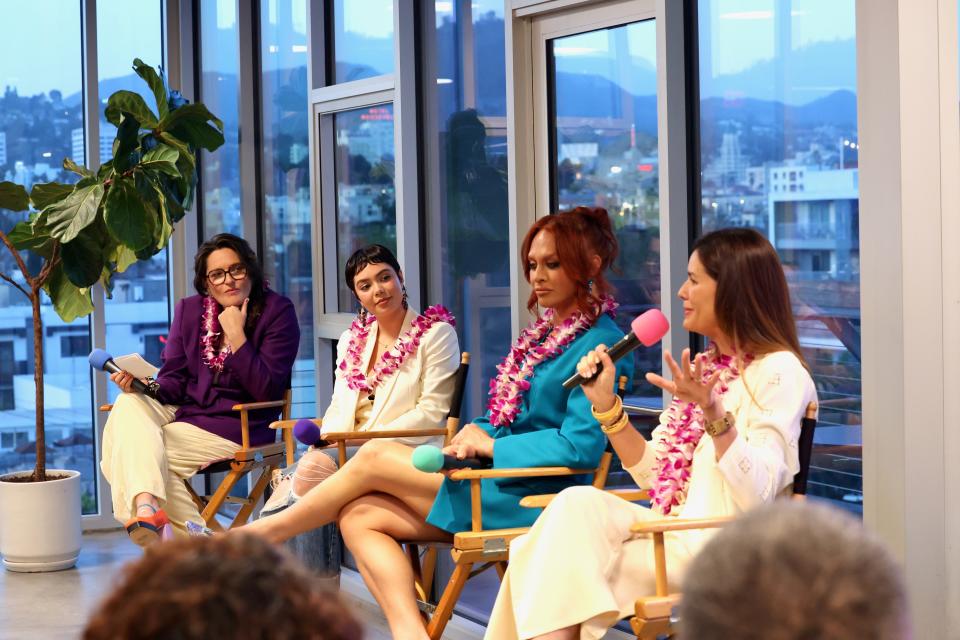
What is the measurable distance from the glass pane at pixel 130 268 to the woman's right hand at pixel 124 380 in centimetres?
138

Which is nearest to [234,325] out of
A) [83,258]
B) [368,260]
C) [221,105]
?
[83,258]

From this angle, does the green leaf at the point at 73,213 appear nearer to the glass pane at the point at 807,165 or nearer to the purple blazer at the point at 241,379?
the purple blazer at the point at 241,379

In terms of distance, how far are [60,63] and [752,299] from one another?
459 centimetres

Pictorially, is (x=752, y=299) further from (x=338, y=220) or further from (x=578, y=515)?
(x=338, y=220)

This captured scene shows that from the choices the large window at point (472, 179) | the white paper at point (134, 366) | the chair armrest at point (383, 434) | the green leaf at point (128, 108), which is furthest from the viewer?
the green leaf at point (128, 108)

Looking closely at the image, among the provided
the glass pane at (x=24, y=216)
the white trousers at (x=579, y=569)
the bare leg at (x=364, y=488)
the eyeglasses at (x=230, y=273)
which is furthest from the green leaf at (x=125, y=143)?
the white trousers at (x=579, y=569)

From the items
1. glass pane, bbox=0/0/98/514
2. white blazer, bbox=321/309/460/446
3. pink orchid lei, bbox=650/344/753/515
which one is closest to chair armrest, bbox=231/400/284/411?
white blazer, bbox=321/309/460/446

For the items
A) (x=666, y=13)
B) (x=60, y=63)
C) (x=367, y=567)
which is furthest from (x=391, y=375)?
(x=60, y=63)

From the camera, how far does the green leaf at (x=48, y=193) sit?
215 inches

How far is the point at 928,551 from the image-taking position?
281 cm

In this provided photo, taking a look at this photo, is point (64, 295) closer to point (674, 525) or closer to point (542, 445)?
point (542, 445)

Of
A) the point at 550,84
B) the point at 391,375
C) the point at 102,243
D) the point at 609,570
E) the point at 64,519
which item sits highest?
the point at 550,84

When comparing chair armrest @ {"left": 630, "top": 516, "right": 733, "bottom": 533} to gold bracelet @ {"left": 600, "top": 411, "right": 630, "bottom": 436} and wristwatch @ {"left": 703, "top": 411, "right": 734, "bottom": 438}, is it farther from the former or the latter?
gold bracelet @ {"left": 600, "top": 411, "right": 630, "bottom": 436}

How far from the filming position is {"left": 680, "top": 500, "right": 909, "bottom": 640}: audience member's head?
748 mm
